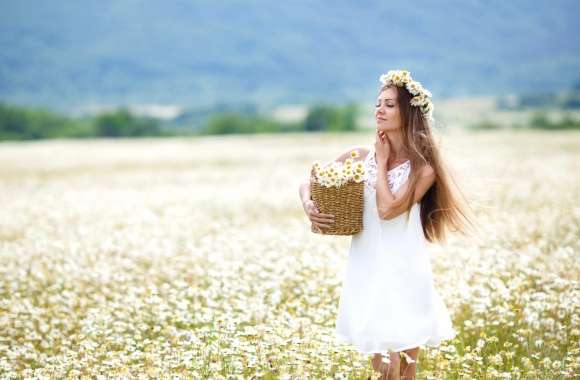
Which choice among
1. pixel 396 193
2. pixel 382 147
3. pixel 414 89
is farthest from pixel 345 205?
pixel 414 89

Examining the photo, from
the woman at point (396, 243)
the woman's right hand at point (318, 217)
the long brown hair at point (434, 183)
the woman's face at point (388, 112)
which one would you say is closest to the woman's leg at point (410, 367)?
the woman at point (396, 243)

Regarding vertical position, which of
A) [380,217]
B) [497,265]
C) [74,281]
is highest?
[380,217]

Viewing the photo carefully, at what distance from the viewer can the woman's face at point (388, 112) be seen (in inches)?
225

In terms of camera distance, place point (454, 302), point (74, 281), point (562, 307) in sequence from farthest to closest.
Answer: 1. point (74, 281)
2. point (454, 302)
3. point (562, 307)

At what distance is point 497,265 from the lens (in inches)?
339

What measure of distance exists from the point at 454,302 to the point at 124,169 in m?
26.0

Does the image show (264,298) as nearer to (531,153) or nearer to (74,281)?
(74,281)

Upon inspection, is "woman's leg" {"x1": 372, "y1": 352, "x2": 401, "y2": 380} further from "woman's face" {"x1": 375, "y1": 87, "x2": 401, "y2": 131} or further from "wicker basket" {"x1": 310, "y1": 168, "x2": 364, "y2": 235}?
"woman's face" {"x1": 375, "y1": 87, "x2": 401, "y2": 131}

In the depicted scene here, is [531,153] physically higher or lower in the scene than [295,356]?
higher

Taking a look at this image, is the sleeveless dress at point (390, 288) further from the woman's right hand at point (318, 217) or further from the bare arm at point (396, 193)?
the woman's right hand at point (318, 217)

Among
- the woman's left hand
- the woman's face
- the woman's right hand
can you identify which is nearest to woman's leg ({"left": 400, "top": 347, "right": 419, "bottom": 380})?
the woman's right hand

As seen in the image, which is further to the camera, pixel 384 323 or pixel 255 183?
pixel 255 183

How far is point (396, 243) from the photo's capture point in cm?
566

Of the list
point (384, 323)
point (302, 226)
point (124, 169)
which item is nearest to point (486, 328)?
point (384, 323)
